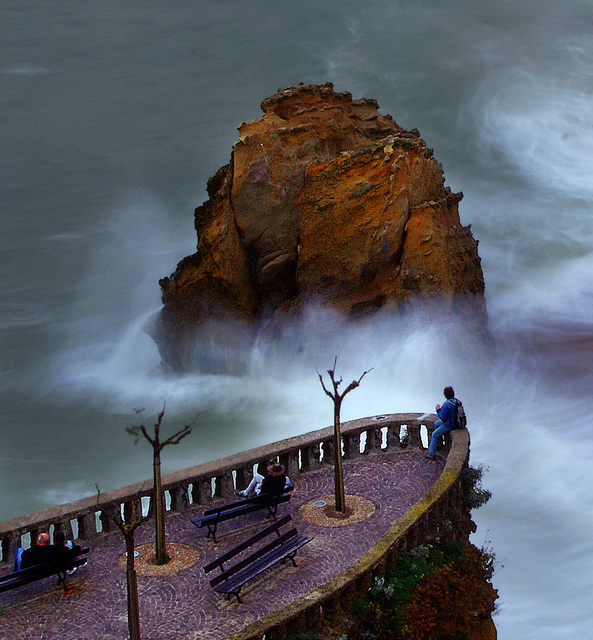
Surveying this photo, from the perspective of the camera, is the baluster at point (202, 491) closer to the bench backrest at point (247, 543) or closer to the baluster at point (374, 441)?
the bench backrest at point (247, 543)

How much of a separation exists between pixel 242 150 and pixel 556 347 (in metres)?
11.8

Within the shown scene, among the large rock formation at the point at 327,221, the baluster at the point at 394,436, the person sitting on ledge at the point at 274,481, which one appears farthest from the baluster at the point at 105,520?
the large rock formation at the point at 327,221

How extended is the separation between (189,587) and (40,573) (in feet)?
6.81

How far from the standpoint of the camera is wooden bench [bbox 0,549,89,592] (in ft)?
47.1

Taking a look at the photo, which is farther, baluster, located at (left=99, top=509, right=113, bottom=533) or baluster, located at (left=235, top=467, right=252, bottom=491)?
baluster, located at (left=235, top=467, right=252, bottom=491)

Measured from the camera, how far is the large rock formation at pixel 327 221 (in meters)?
27.9

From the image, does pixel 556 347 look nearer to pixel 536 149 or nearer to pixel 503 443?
pixel 503 443

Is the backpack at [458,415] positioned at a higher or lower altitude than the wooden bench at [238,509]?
higher

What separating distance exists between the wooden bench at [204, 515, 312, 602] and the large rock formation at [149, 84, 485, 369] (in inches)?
536

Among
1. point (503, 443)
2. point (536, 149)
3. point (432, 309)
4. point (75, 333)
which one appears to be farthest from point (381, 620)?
point (536, 149)

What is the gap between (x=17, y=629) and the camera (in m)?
13.7

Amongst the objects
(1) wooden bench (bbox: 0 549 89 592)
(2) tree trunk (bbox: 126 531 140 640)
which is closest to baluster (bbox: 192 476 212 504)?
(1) wooden bench (bbox: 0 549 89 592)

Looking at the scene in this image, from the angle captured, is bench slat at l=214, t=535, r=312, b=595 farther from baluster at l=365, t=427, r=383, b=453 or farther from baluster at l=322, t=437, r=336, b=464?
baluster at l=365, t=427, r=383, b=453

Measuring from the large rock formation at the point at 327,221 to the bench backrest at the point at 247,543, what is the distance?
1313cm
